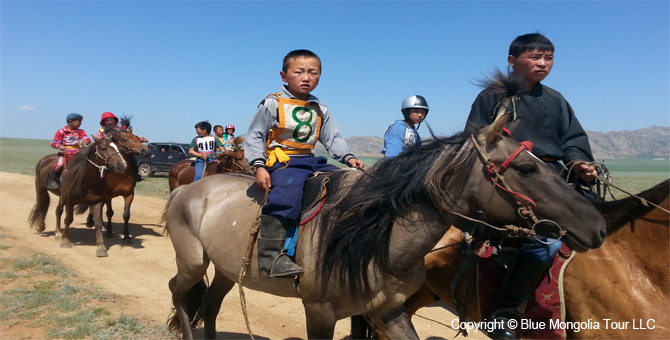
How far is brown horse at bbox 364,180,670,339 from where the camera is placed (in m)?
2.97

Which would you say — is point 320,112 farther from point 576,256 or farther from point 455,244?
point 576,256

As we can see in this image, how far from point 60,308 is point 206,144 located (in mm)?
6683

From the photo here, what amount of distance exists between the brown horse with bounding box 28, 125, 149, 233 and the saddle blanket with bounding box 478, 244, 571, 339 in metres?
8.75

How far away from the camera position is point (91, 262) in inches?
331

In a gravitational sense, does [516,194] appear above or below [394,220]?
above

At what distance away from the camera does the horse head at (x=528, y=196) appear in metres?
2.41

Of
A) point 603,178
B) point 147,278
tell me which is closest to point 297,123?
point 603,178

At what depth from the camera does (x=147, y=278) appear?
291 inches

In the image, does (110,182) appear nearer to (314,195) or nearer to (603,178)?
(314,195)

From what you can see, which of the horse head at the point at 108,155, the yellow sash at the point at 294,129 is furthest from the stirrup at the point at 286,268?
the horse head at the point at 108,155

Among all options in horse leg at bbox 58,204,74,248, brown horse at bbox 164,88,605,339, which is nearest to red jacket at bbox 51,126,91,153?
horse leg at bbox 58,204,74,248

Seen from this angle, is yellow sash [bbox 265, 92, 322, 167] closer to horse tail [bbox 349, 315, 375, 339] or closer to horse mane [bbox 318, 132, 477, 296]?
horse mane [bbox 318, 132, 477, 296]

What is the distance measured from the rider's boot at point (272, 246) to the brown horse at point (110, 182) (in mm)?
7982

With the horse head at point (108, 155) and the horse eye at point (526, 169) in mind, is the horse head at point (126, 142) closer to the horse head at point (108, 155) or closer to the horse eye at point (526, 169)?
the horse head at point (108, 155)
